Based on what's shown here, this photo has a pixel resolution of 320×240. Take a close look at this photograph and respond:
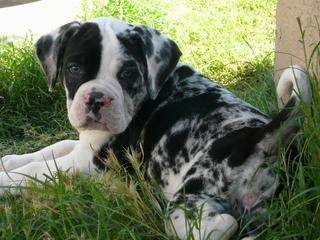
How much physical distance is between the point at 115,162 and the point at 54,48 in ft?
2.70

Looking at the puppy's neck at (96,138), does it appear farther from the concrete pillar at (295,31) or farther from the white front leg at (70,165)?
the concrete pillar at (295,31)

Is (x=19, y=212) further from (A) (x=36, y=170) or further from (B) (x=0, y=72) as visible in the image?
(B) (x=0, y=72)

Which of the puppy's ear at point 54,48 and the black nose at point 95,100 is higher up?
the puppy's ear at point 54,48

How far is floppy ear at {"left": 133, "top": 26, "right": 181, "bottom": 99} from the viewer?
13.1ft

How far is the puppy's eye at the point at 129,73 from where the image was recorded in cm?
391

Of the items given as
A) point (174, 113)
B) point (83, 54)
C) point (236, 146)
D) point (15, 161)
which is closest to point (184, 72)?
point (174, 113)

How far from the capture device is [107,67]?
12.7 ft

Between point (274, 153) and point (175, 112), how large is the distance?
30.6 inches

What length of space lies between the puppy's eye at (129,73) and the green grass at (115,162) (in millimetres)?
504

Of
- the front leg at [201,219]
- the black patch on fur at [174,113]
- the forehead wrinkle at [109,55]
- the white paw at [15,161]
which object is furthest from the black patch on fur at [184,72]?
the white paw at [15,161]

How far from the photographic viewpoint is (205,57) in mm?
6895

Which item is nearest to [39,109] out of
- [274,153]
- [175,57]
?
[175,57]

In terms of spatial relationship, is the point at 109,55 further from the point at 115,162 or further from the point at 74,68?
the point at 115,162

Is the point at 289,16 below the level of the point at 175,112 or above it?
above
